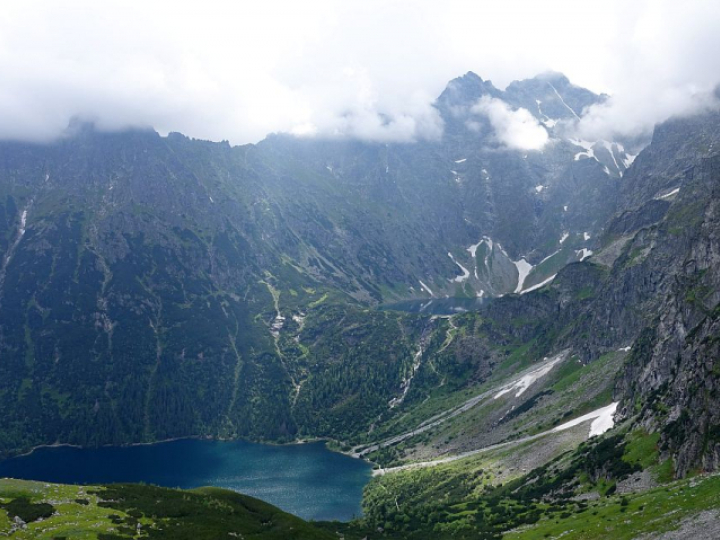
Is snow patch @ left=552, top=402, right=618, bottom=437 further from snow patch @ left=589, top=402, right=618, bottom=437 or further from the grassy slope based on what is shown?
the grassy slope

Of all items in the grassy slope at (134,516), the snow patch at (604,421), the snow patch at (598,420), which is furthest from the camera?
the snow patch at (598,420)

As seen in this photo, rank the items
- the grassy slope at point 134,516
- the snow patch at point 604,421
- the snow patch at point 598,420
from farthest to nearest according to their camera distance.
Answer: the snow patch at point 598,420
the snow patch at point 604,421
the grassy slope at point 134,516

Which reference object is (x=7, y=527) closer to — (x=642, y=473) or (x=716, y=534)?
(x=716, y=534)

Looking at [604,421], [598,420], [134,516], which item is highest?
[134,516]

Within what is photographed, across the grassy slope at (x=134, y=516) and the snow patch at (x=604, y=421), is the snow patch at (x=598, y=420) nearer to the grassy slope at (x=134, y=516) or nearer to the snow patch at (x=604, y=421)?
the snow patch at (x=604, y=421)

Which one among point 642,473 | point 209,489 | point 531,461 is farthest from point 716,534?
point 531,461

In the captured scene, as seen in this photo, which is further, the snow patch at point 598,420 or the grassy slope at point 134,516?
the snow patch at point 598,420

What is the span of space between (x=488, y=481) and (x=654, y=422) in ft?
191

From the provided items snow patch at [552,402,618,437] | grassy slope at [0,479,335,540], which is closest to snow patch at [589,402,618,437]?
snow patch at [552,402,618,437]

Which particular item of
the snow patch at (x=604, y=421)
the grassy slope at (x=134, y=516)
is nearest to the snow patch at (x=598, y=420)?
the snow patch at (x=604, y=421)

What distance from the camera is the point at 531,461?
16512cm

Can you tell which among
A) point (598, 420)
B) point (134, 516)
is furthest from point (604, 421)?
point (134, 516)

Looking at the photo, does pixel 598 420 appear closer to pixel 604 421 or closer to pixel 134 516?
pixel 604 421

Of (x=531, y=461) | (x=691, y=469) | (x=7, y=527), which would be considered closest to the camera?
(x=7, y=527)
